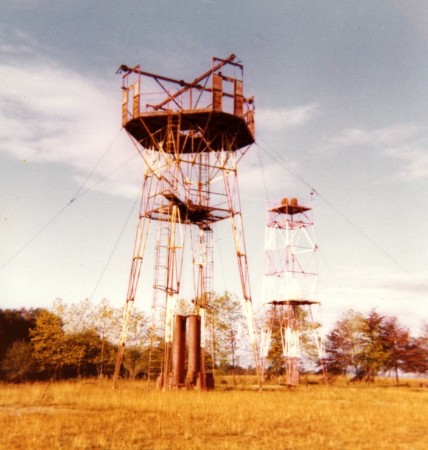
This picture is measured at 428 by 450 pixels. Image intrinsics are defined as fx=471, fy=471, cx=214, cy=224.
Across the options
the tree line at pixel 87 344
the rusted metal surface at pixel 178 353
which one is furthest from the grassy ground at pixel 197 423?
the tree line at pixel 87 344

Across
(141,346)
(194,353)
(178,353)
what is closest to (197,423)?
(178,353)

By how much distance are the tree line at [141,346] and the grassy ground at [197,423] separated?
57.8 feet

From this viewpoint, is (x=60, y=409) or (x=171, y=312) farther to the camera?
(x=171, y=312)

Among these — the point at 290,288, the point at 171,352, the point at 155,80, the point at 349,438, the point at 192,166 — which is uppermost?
the point at 155,80

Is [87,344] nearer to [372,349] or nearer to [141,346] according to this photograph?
[141,346]

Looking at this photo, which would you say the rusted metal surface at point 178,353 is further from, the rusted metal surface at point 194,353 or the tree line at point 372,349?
the tree line at point 372,349

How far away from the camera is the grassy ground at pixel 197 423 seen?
35.7 feet

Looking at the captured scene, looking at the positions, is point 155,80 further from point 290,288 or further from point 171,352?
point 290,288

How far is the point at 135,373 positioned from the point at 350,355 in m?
24.2

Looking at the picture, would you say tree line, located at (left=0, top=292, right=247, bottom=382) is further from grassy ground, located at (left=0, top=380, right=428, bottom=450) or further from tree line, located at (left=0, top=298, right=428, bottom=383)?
grassy ground, located at (left=0, top=380, right=428, bottom=450)

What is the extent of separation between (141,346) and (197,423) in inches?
1262

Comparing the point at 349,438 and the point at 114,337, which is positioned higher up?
the point at 114,337

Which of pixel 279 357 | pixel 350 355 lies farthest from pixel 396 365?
pixel 279 357

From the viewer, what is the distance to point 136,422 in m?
13.6
